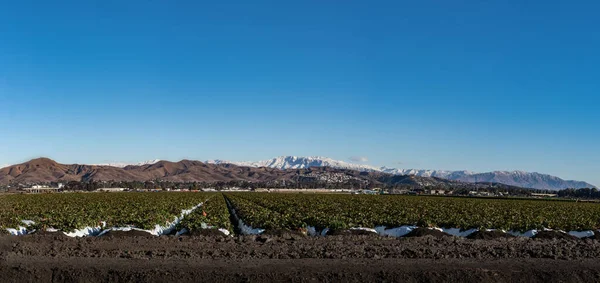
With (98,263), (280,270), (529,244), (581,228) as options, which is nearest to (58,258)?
(98,263)

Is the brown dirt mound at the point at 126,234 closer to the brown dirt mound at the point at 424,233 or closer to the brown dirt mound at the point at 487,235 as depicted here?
the brown dirt mound at the point at 424,233

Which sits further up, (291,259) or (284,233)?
(284,233)

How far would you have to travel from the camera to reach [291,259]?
16375 millimetres

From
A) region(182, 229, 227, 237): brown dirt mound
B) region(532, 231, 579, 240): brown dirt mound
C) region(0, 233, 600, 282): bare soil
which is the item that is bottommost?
region(0, 233, 600, 282): bare soil

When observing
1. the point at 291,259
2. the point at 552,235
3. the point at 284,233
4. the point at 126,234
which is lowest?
the point at 291,259

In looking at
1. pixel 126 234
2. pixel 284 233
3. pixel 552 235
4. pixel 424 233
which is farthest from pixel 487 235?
pixel 126 234

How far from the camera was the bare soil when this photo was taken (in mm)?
13922

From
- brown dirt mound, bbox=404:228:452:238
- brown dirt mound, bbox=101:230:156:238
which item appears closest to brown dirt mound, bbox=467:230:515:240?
brown dirt mound, bbox=404:228:452:238

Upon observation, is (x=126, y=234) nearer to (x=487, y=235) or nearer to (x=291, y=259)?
(x=291, y=259)

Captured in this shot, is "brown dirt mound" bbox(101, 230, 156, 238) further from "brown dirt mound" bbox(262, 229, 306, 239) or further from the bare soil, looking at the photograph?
"brown dirt mound" bbox(262, 229, 306, 239)

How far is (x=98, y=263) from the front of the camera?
15336 millimetres

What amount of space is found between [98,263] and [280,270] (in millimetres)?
5905

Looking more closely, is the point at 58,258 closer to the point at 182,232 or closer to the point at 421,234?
the point at 182,232

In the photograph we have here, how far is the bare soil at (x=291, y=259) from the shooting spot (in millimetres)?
13922
